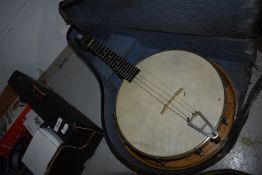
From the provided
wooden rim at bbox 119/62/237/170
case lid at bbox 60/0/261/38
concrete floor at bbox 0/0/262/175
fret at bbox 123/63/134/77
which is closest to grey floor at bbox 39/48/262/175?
concrete floor at bbox 0/0/262/175

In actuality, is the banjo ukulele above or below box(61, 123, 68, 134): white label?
above

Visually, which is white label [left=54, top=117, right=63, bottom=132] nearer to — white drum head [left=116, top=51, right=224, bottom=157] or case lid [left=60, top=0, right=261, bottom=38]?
white drum head [left=116, top=51, right=224, bottom=157]

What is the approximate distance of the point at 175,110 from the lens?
1.23 m

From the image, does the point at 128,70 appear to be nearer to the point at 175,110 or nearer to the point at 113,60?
the point at 113,60

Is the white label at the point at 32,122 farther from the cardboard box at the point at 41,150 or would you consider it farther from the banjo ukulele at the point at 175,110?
the banjo ukulele at the point at 175,110

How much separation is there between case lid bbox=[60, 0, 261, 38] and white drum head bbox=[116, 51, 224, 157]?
135mm

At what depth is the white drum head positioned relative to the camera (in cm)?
117

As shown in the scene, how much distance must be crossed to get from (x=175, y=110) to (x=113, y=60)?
399 millimetres

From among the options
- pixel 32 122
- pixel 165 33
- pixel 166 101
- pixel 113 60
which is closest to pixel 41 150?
pixel 32 122

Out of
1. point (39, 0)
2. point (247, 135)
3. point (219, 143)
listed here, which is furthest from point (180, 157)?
point (39, 0)

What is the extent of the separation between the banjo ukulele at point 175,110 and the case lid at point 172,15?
0.13m

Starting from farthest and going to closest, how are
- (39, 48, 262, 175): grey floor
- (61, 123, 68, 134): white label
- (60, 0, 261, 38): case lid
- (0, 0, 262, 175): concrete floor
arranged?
(0, 0, 262, 175): concrete floor → (61, 123, 68, 134): white label → (39, 48, 262, 175): grey floor → (60, 0, 261, 38): case lid

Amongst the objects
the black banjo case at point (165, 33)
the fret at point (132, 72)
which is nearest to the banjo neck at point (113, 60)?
the fret at point (132, 72)

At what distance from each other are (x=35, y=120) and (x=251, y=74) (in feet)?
3.89
